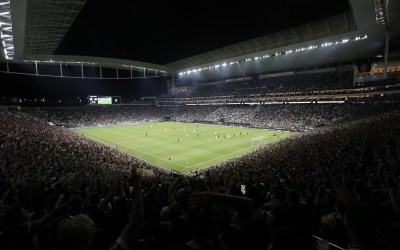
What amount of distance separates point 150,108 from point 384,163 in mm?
95772

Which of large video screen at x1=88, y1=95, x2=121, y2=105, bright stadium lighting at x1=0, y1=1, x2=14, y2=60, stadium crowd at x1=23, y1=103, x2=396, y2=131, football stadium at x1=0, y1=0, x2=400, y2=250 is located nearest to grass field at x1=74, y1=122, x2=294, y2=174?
football stadium at x1=0, y1=0, x2=400, y2=250

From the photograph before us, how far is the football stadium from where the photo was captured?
326cm

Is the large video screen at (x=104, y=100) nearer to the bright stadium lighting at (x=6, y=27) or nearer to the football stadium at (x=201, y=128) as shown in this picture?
the football stadium at (x=201, y=128)

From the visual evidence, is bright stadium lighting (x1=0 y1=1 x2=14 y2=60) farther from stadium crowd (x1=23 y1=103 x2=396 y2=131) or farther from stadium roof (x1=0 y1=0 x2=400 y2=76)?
stadium crowd (x1=23 y1=103 x2=396 y2=131)

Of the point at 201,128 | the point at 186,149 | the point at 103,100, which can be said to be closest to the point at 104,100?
the point at 103,100

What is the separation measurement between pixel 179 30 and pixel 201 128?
23236 millimetres

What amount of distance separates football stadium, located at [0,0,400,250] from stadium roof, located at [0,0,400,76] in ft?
1.29

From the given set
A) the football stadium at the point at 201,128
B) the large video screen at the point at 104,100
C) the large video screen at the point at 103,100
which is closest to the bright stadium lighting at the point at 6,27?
the football stadium at the point at 201,128

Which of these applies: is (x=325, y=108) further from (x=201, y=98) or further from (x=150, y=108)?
(x=150, y=108)

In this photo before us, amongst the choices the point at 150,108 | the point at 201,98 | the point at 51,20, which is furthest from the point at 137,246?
the point at 150,108

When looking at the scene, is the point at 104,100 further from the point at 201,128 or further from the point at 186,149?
the point at 186,149

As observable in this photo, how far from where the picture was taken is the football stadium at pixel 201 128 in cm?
326

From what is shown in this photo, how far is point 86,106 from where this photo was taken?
82.8 meters

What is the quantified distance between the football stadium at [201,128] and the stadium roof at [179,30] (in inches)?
15.5
